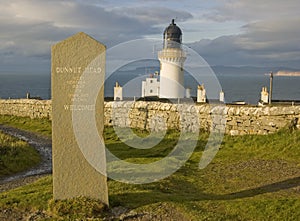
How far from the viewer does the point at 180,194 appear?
8.21 metres

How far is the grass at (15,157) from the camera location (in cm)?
1155

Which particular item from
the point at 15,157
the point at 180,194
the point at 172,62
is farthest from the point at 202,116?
the point at 172,62

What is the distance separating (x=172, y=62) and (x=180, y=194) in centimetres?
2441

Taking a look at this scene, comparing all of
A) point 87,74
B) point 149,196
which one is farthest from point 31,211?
point 87,74

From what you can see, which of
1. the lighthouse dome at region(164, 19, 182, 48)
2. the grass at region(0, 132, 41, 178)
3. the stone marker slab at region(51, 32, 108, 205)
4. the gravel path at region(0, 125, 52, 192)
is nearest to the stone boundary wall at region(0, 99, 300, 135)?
the gravel path at region(0, 125, 52, 192)

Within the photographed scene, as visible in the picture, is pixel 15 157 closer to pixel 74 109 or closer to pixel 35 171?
pixel 35 171

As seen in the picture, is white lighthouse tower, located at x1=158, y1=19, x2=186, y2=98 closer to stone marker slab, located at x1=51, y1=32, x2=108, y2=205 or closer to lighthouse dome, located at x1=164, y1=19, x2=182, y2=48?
lighthouse dome, located at x1=164, y1=19, x2=182, y2=48

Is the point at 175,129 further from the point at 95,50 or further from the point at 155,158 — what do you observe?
the point at 95,50

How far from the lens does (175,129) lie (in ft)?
51.0

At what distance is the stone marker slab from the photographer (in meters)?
7.11

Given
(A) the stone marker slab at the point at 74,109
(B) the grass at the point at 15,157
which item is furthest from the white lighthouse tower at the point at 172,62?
(A) the stone marker slab at the point at 74,109

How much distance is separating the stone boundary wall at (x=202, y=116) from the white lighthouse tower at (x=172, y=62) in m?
13.9

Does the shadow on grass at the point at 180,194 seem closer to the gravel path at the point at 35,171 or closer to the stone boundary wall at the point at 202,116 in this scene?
the gravel path at the point at 35,171

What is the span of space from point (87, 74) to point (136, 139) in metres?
8.54
